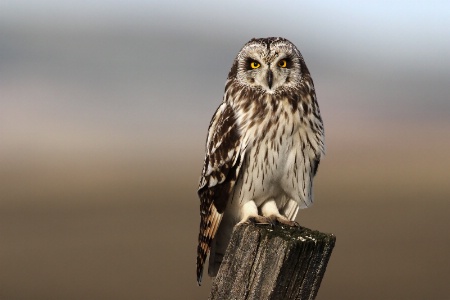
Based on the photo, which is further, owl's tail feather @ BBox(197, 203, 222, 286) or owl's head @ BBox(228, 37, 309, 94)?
owl's head @ BBox(228, 37, 309, 94)

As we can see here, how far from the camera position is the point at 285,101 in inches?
165

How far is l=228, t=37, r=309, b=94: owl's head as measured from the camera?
4.24 metres

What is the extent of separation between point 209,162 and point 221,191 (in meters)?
0.23

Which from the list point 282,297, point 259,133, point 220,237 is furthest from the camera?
point 220,237

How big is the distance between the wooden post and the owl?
985 millimetres

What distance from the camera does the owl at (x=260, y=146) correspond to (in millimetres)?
4098

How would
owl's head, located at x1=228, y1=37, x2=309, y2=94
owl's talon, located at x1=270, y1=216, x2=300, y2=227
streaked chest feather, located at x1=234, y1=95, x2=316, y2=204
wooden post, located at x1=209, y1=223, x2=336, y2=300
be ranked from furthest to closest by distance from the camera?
owl's head, located at x1=228, y1=37, x2=309, y2=94 < streaked chest feather, located at x1=234, y1=95, x2=316, y2=204 < owl's talon, located at x1=270, y1=216, x2=300, y2=227 < wooden post, located at x1=209, y1=223, x2=336, y2=300

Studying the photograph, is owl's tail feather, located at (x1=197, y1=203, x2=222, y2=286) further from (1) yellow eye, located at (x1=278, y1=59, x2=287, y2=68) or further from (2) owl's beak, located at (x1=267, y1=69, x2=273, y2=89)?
(1) yellow eye, located at (x1=278, y1=59, x2=287, y2=68)

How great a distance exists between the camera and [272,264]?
2832mm

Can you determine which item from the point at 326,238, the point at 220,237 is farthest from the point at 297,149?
the point at 326,238

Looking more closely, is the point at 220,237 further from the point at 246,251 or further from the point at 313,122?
the point at 246,251

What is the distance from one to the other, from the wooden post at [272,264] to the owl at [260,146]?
0.98 m

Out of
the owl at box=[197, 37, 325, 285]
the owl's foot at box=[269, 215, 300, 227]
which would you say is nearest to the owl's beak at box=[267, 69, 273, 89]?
the owl at box=[197, 37, 325, 285]

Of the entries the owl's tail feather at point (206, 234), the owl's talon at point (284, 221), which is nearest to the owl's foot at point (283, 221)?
the owl's talon at point (284, 221)
